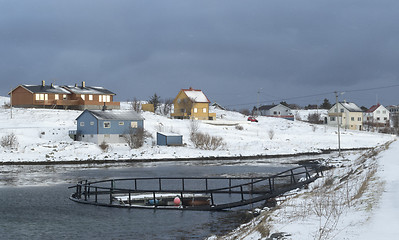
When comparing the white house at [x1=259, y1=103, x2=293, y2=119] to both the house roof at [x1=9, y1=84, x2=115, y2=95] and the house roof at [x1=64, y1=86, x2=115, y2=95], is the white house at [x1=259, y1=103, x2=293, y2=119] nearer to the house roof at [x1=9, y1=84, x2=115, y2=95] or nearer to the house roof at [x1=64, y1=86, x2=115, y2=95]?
the house roof at [x1=64, y1=86, x2=115, y2=95]

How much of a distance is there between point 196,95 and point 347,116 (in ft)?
140

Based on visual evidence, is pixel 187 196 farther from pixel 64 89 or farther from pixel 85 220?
pixel 64 89

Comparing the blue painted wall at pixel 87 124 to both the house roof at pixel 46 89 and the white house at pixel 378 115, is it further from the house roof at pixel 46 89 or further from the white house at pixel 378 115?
the white house at pixel 378 115

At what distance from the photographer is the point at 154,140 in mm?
75375

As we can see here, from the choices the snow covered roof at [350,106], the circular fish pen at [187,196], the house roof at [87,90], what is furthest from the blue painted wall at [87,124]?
the snow covered roof at [350,106]

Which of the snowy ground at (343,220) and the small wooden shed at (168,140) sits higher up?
the small wooden shed at (168,140)

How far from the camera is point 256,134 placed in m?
91.2

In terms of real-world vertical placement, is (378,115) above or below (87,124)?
above

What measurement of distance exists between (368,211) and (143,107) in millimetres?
103399

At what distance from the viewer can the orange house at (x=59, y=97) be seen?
317 feet

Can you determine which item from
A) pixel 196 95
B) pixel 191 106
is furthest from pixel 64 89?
pixel 196 95

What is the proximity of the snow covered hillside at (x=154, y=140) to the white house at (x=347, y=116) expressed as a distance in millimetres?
18626

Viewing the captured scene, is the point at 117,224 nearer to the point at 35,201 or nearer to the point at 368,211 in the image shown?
the point at 35,201

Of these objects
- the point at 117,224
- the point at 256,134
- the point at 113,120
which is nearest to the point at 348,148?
the point at 256,134
